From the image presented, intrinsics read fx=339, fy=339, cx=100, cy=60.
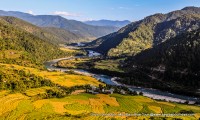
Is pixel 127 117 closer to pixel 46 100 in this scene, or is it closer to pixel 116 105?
pixel 116 105

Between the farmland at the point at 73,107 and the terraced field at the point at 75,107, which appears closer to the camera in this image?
the terraced field at the point at 75,107

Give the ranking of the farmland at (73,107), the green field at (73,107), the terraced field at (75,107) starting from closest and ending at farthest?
the green field at (73,107) < the terraced field at (75,107) < the farmland at (73,107)

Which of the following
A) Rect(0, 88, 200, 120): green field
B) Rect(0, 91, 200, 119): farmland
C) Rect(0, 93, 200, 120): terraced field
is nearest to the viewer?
Rect(0, 88, 200, 120): green field

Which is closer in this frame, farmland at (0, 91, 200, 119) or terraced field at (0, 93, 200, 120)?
terraced field at (0, 93, 200, 120)

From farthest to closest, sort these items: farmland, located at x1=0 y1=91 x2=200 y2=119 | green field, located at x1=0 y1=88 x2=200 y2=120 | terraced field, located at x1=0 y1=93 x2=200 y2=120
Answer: farmland, located at x1=0 y1=91 x2=200 y2=119 → terraced field, located at x1=0 y1=93 x2=200 y2=120 → green field, located at x1=0 y1=88 x2=200 y2=120

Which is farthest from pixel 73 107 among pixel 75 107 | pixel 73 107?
pixel 75 107

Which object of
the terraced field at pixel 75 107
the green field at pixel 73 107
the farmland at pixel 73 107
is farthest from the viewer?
the farmland at pixel 73 107

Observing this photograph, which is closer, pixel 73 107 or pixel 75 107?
pixel 73 107

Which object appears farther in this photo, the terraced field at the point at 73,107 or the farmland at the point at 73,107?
the farmland at the point at 73,107

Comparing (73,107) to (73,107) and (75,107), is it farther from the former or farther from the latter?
(75,107)
